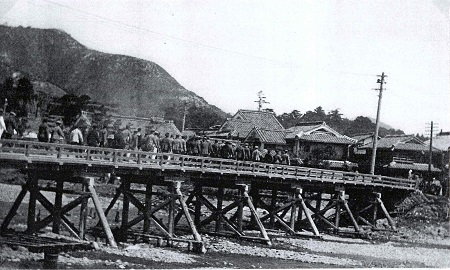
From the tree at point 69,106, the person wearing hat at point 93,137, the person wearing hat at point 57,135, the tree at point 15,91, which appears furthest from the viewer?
the tree at point 69,106

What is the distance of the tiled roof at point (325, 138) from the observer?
38.2 m

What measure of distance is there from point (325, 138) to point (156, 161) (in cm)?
2438

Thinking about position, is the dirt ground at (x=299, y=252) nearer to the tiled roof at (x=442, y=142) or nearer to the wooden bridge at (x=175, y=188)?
the wooden bridge at (x=175, y=188)

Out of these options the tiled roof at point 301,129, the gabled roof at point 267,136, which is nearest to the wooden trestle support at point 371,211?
the gabled roof at point 267,136

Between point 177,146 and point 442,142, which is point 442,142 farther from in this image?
point 177,146

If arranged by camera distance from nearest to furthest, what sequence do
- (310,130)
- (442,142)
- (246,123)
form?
(310,130) → (246,123) → (442,142)

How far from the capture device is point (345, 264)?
16.8 m

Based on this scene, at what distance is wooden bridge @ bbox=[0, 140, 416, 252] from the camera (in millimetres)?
14469

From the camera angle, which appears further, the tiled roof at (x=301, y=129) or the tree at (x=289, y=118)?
the tree at (x=289, y=118)

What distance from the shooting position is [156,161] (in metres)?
16.7

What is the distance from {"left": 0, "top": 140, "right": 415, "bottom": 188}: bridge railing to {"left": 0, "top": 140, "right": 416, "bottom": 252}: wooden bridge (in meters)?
0.03

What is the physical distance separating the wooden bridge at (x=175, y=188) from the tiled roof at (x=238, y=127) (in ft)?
31.9

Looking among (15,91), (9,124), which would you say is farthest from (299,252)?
(15,91)

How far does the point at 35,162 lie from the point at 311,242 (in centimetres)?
1200
